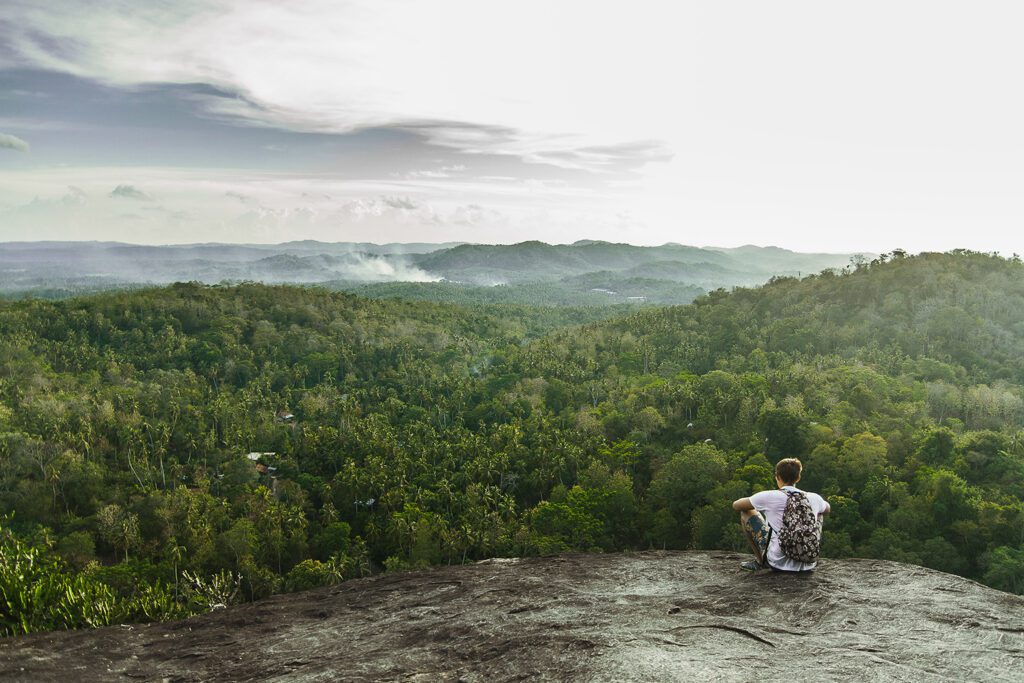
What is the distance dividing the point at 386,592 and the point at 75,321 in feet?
456

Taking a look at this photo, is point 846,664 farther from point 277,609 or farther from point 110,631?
point 110,631

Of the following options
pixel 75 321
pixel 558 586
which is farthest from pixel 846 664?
pixel 75 321

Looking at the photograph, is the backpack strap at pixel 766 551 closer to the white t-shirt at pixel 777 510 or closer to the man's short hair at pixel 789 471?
the white t-shirt at pixel 777 510

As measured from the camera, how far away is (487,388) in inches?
3893

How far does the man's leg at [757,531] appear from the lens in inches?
450

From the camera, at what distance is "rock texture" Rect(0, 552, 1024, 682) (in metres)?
8.59

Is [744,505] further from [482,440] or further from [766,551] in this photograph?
[482,440]

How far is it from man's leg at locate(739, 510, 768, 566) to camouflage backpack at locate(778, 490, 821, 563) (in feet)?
1.20

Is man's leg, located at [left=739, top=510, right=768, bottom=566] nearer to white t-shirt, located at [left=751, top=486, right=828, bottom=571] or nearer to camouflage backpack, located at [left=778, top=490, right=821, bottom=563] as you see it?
white t-shirt, located at [left=751, top=486, right=828, bottom=571]

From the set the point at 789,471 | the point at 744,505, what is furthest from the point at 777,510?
the point at 789,471

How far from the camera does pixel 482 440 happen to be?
75062 millimetres

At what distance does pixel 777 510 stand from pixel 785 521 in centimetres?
25

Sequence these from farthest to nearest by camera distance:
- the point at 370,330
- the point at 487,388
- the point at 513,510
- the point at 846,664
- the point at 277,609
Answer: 1. the point at 370,330
2. the point at 487,388
3. the point at 513,510
4. the point at 277,609
5. the point at 846,664

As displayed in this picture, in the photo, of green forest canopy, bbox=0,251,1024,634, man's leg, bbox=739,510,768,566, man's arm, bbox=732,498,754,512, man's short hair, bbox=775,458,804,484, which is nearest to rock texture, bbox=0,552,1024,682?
man's leg, bbox=739,510,768,566
